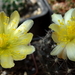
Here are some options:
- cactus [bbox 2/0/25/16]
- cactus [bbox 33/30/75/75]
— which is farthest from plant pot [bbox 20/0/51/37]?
cactus [bbox 33/30/75/75]

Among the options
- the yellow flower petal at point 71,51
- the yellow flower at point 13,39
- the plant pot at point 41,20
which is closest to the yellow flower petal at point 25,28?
the yellow flower at point 13,39

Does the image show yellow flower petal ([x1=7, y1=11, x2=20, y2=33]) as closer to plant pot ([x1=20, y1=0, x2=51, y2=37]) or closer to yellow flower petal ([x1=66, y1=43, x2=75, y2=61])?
yellow flower petal ([x1=66, y1=43, x2=75, y2=61])

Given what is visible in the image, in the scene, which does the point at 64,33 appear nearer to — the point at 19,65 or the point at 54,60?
the point at 54,60

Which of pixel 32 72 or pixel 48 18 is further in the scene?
pixel 48 18

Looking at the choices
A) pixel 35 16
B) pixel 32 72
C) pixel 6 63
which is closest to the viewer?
pixel 6 63

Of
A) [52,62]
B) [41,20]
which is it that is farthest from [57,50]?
[41,20]

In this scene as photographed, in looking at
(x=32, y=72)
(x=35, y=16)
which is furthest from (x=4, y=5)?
(x=32, y=72)
